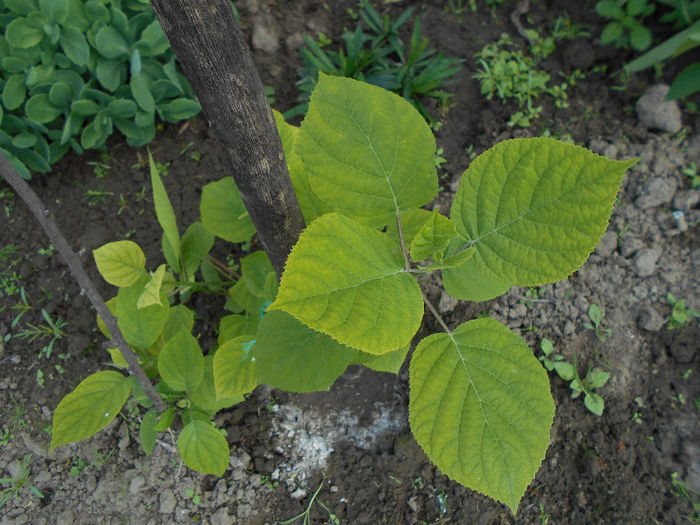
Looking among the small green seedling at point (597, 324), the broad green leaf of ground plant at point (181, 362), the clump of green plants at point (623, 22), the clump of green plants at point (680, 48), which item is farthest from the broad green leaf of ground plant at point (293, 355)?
the clump of green plants at point (623, 22)

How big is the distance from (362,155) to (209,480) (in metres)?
1.73

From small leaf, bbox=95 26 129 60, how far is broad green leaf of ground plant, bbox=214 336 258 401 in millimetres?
1719

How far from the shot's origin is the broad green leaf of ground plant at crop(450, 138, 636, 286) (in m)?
0.95

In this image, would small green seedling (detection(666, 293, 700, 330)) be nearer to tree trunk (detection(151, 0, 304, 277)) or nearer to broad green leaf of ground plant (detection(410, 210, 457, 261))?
broad green leaf of ground plant (detection(410, 210, 457, 261))

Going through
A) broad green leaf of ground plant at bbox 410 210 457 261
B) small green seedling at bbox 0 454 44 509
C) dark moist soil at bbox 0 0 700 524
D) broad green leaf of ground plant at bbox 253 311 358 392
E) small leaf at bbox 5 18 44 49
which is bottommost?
small green seedling at bbox 0 454 44 509

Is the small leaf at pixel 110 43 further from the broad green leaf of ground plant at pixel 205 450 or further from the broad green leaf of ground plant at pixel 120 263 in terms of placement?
the broad green leaf of ground plant at pixel 205 450

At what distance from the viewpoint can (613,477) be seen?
7.06ft

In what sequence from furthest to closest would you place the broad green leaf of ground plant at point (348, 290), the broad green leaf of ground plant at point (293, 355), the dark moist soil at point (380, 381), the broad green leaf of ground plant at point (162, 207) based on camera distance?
1. the dark moist soil at point (380, 381)
2. the broad green leaf of ground plant at point (162, 207)
3. the broad green leaf of ground plant at point (293, 355)
4. the broad green leaf of ground plant at point (348, 290)

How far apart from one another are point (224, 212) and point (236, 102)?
2.31 feet

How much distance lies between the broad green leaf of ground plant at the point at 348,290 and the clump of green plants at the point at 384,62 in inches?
74.8

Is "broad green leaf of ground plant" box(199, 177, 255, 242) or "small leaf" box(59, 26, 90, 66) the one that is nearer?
"broad green leaf of ground plant" box(199, 177, 255, 242)

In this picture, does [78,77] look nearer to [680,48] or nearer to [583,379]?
[583,379]

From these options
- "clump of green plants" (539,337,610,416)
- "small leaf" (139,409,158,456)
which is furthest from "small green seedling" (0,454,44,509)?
"clump of green plants" (539,337,610,416)

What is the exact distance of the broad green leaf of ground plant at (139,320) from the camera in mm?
1729
